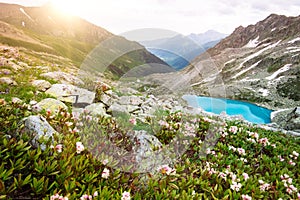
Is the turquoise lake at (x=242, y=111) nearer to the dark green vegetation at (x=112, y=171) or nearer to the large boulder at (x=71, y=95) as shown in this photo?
the large boulder at (x=71, y=95)

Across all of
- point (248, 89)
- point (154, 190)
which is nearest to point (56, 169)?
point (154, 190)

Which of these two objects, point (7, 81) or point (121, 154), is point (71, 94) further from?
point (121, 154)

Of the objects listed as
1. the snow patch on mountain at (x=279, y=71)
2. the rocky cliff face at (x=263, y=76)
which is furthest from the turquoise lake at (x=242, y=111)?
the snow patch on mountain at (x=279, y=71)

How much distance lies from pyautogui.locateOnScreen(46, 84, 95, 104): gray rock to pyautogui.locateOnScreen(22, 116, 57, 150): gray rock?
4.63 m

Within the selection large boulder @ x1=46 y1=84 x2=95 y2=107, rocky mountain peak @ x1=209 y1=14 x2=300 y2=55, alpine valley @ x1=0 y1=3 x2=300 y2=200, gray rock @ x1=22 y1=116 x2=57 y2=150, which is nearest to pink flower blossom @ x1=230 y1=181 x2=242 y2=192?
alpine valley @ x1=0 y1=3 x2=300 y2=200

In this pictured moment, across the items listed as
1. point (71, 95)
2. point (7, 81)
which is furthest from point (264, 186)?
point (7, 81)

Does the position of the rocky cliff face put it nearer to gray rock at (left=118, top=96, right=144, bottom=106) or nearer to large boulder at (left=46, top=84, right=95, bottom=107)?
gray rock at (left=118, top=96, right=144, bottom=106)

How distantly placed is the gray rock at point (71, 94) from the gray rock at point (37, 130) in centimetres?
463

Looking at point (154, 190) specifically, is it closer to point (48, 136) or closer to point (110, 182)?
point (110, 182)

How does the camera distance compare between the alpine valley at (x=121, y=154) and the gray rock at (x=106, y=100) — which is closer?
the alpine valley at (x=121, y=154)

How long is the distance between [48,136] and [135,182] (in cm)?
216

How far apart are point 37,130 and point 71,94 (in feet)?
17.7

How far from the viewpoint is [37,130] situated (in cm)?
487

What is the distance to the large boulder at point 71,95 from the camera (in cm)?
973
